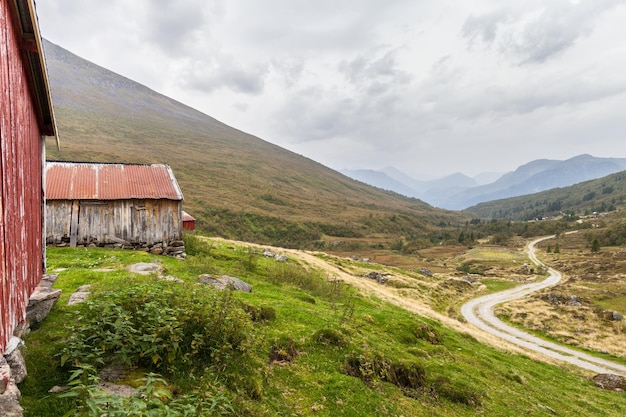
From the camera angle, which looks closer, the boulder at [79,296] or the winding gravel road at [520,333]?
A: the boulder at [79,296]

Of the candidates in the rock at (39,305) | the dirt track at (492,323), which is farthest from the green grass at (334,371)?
the dirt track at (492,323)

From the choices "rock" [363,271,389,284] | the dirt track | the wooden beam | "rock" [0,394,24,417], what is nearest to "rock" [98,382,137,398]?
"rock" [0,394,24,417]

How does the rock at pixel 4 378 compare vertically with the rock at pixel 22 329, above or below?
above

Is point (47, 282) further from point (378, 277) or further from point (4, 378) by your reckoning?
point (378, 277)

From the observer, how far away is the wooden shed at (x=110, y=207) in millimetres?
24812

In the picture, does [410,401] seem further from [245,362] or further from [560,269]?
[560,269]

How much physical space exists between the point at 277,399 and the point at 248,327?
7.20 ft

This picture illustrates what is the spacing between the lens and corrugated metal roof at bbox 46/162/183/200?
25297 mm

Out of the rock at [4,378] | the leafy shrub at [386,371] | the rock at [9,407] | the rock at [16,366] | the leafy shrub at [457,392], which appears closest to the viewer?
the rock at [9,407]

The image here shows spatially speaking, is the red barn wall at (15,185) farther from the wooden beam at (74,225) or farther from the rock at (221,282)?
the wooden beam at (74,225)

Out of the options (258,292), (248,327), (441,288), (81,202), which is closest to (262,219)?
(441,288)

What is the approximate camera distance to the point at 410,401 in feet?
36.5

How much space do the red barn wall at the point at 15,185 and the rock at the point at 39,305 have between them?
0.26 m

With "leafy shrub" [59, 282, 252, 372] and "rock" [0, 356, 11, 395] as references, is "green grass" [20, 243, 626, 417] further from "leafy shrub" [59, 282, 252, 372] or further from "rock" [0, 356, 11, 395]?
"rock" [0, 356, 11, 395]
